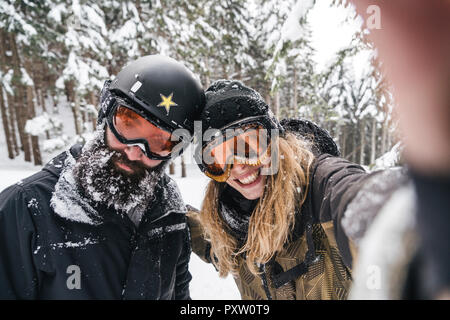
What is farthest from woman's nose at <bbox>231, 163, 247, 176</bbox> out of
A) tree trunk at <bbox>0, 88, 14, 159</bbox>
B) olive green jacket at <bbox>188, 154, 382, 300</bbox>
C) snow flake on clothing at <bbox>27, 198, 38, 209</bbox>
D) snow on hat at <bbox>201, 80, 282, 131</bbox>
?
tree trunk at <bbox>0, 88, 14, 159</bbox>

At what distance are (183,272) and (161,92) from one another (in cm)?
189

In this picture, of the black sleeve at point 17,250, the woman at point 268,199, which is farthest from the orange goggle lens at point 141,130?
the black sleeve at point 17,250

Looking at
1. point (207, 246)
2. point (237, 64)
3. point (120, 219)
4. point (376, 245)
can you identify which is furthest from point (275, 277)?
point (237, 64)

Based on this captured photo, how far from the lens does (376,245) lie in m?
0.62

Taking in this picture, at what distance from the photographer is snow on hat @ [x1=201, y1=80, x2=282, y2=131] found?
81.0 inches

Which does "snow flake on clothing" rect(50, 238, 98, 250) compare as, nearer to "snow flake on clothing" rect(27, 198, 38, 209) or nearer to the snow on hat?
"snow flake on clothing" rect(27, 198, 38, 209)

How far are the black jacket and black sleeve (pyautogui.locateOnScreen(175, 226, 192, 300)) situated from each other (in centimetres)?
28

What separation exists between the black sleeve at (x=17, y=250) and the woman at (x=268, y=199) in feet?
4.31

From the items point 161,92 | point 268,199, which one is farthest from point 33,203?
point 268,199

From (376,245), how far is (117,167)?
6.99ft

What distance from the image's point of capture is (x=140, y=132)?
2.43 m

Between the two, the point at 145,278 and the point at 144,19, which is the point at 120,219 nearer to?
the point at 145,278

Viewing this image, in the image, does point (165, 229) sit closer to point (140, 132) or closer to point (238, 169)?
point (238, 169)

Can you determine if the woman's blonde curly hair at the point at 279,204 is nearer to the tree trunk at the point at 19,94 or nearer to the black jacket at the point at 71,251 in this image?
the black jacket at the point at 71,251
